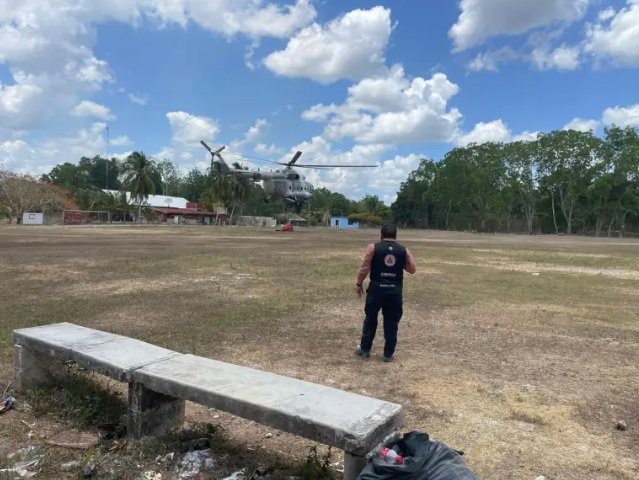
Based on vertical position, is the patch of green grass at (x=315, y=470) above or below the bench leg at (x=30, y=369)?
below

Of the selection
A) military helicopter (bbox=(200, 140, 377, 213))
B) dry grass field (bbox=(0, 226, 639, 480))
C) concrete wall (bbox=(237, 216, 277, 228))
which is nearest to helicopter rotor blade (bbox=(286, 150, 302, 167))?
military helicopter (bbox=(200, 140, 377, 213))

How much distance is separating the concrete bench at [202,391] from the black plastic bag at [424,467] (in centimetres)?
15

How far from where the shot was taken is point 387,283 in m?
Result: 6.77

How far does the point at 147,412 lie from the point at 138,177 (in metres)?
90.0

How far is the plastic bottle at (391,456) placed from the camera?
305 cm

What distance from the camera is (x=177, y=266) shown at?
57.8 ft

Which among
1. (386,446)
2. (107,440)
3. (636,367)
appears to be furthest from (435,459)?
(636,367)

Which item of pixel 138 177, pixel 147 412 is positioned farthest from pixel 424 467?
pixel 138 177

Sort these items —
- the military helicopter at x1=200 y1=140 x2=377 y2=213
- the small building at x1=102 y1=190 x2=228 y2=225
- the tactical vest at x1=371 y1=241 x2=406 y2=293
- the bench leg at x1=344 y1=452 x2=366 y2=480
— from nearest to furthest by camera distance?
1. the bench leg at x1=344 y1=452 x2=366 y2=480
2. the tactical vest at x1=371 y1=241 x2=406 y2=293
3. the military helicopter at x1=200 y1=140 x2=377 y2=213
4. the small building at x1=102 y1=190 x2=228 y2=225

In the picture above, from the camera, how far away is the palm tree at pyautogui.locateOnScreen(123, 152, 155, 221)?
88.9m

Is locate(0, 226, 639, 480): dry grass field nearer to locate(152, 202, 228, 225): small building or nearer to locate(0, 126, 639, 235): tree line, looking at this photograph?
locate(0, 126, 639, 235): tree line

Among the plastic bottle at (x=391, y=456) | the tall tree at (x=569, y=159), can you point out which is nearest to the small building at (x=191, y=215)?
the tall tree at (x=569, y=159)

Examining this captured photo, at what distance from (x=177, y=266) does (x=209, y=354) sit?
11341mm

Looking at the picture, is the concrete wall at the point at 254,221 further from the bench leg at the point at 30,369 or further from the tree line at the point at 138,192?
the bench leg at the point at 30,369
